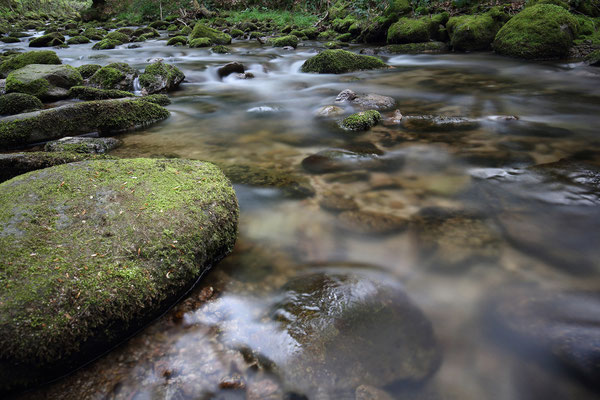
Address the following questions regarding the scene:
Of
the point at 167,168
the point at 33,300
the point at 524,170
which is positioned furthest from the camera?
the point at 524,170

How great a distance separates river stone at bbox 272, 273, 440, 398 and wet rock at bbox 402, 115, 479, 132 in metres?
3.64

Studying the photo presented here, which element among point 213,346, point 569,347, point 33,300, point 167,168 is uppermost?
point 167,168

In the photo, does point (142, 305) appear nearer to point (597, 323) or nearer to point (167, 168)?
point (167, 168)

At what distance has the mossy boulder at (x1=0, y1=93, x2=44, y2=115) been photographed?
5.61 meters

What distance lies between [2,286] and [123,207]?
0.79 meters

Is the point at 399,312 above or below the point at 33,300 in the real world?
below

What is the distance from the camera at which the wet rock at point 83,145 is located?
4.27 m

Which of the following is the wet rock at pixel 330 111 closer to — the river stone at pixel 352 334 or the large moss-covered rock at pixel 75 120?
the large moss-covered rock at pixel 75 120

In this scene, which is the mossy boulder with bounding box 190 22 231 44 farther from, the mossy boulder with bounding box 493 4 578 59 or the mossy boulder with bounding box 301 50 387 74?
the mossy boulder with bounding box 493 4 578 59

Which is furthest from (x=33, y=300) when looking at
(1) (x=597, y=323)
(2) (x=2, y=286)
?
(1) (x=597, y=323)

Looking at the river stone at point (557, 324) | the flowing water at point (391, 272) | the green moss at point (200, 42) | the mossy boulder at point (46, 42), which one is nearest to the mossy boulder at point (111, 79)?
the flowing water at point (391, 272)

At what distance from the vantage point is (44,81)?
657cm

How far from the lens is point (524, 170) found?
149 inches

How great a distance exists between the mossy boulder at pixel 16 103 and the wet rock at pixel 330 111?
511 cm
